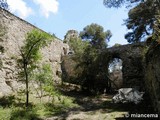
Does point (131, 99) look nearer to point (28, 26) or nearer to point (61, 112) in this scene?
point (61, 112)

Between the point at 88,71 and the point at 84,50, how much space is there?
5.02 feet

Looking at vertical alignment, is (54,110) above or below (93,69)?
below

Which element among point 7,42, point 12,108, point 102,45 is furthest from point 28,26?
point 102,45

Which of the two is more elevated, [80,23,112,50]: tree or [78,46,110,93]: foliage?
[80,23,112,50]: tree

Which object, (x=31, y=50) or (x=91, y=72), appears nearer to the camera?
(x=31, y=50)

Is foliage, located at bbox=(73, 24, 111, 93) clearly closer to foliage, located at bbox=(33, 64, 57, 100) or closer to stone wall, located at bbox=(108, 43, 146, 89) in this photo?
stone wall, located at bbox=(108, 43, 146, 89)

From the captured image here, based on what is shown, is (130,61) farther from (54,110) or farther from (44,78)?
(54,110)

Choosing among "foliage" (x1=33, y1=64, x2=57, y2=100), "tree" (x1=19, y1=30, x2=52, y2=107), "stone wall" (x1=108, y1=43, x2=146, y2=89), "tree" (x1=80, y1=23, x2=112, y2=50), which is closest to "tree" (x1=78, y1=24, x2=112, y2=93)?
"stone wall" (x1=108, y1=43, x2=146, y2=89)

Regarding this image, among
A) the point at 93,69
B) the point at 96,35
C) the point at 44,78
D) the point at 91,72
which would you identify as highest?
the point at 96,35

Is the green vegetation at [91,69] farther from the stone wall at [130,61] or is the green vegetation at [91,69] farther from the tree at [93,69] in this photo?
the stone wall at [130,61]

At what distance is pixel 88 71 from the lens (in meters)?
14.6

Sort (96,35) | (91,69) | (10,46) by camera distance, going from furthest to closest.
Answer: (96,35) → (91,69) → (10,46)

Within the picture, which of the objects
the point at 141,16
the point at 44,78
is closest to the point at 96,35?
the point at 141,16

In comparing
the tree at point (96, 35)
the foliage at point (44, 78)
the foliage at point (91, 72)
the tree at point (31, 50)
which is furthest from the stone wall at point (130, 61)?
the tree at point (96, 35)
